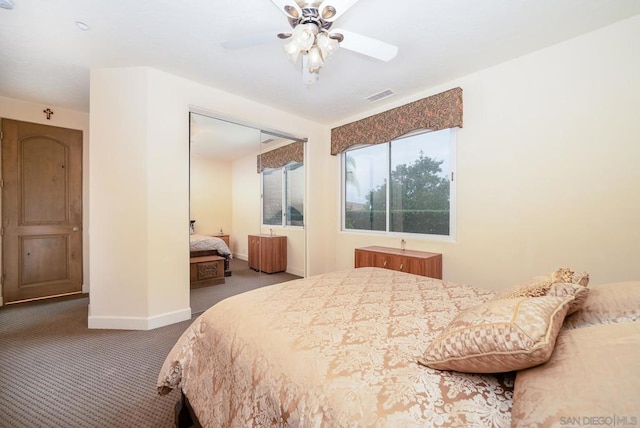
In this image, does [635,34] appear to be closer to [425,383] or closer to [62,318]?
[425,383]

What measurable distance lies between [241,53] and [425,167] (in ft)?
8.06

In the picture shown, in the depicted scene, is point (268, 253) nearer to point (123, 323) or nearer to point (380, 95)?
point (123, 323)

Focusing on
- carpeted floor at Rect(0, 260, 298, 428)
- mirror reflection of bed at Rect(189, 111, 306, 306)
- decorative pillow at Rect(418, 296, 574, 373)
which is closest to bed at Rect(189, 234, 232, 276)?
mirror reflection of bed at Rect(189, 111, 306, 306)

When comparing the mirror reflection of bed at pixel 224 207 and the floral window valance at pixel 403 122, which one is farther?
the mirror reflection of bed at pixel 224 207

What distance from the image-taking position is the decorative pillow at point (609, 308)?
35.0 inches

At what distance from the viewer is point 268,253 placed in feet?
13.6

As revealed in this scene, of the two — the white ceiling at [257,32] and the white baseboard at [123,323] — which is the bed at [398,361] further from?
the white ceiling at [257,32]

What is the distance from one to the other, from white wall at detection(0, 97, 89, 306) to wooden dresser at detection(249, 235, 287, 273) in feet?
7.90

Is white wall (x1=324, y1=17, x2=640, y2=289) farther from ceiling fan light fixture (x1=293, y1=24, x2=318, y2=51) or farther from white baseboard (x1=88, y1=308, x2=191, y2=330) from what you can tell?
white baseboard (x1=88, y1=308, x2=191, y2=330)

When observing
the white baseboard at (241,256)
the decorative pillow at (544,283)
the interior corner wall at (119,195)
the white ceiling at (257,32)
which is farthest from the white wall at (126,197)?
the decorative pillow at (544,283)

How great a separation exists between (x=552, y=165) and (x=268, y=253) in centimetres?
364

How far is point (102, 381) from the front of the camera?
1814 mm

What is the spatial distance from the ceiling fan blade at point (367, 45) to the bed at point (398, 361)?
1.64 metres

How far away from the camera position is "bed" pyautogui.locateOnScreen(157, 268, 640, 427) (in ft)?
2.03
